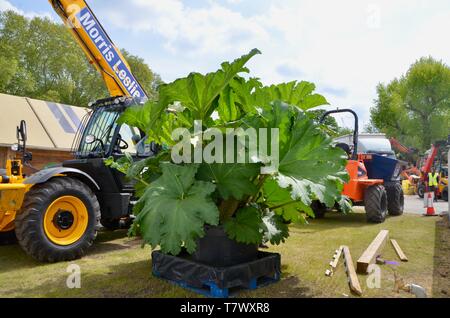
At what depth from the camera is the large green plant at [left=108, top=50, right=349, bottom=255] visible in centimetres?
321

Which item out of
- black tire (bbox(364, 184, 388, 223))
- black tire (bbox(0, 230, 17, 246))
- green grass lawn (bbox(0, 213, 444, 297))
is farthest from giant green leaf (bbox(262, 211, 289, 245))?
black tire (bbox(364, 184, 388, 223))

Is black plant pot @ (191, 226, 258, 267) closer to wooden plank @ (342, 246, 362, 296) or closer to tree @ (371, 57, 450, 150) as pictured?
wooden plank @ (342, 246, 362, 296)

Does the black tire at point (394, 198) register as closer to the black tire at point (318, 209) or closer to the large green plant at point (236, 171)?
the black tire at point (318, 209)

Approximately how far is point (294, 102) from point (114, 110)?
3148mm

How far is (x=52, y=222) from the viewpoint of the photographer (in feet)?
15.4

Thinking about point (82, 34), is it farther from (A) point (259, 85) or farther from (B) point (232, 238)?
(B) point (232, 238)

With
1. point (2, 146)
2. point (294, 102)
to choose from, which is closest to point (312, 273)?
point (294, 102)

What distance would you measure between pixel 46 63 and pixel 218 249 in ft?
89.9

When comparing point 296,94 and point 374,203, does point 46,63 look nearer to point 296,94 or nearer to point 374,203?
point 374,203

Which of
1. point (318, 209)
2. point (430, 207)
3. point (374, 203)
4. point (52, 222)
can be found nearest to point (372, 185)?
point (374, 203)

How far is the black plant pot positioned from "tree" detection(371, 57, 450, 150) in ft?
130

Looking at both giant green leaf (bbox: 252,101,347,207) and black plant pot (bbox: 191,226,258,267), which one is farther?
black plant pot (bbox: 191,226,258,267)

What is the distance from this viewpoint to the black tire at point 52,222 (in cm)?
441

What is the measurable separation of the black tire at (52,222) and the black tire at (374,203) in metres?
5.49
